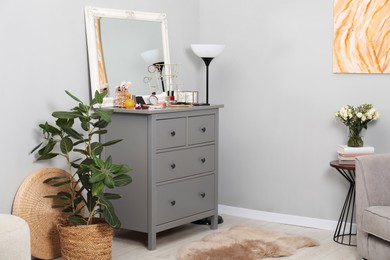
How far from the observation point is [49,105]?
4.11 meters

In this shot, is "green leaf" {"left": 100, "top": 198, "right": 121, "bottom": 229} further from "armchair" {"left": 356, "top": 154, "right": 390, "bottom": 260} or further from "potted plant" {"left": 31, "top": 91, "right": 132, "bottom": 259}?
"armchair" {"left": 356, "top": 154, "right": 390, "bottom": 260}

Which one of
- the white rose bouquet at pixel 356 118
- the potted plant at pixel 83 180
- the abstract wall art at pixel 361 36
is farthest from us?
the abstract wall art at pixel 361 36

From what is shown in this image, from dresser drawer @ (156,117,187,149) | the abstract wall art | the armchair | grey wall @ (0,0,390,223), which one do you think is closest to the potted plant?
grey wall @ (0,0,390,223)

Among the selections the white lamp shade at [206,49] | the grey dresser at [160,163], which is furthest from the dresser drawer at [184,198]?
the white lamp shade at [206,49]

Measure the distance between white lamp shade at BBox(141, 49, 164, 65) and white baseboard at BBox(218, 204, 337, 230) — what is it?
4.45 feet

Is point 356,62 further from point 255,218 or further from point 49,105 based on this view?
point 49,105

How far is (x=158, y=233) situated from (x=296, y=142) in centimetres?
126

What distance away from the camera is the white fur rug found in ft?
13.6

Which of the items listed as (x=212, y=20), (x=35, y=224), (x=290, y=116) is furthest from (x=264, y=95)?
(x=35, y=224)

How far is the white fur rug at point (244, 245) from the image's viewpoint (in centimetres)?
413

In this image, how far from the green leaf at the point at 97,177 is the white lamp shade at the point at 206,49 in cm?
155

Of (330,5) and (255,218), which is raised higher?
(330,5)

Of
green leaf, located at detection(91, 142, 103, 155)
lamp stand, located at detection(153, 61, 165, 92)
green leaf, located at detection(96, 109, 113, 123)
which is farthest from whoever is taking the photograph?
lamp stand, located at detection(153, 61, 165, 92)

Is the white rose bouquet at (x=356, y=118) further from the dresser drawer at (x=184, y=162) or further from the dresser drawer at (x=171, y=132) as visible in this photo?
the dresser drawer at (x=171, y=132)
